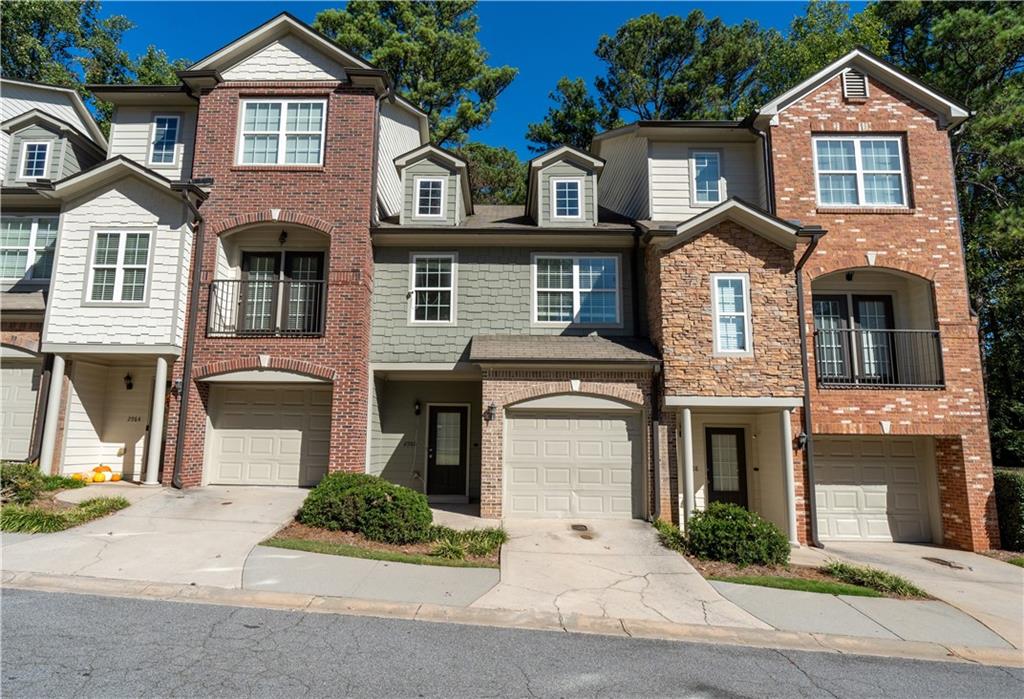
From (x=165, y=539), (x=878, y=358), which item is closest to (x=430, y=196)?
(x=165, y=539)

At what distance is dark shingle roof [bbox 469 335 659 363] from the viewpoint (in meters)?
11.4

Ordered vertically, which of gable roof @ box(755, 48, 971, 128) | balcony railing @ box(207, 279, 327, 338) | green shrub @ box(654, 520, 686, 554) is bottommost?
green shrub @ box(654, 520, 686, 554)

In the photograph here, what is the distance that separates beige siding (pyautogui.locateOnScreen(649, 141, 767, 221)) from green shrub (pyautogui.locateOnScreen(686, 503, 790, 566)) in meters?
7.78

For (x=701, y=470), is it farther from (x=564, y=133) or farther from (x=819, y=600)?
(x=564, y=133)

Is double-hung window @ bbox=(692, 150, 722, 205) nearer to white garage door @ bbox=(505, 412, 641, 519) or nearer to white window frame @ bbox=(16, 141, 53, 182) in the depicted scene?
white garage door @ bbox=(505, 412, 641, 519)

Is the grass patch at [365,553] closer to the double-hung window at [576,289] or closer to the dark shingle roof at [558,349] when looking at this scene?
the dark shingle roof at [558,349]

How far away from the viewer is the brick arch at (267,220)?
490 inches

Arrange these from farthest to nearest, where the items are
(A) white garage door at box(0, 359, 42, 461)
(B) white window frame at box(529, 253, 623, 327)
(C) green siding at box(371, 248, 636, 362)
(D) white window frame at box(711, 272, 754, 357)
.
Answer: (B) white window frame at box(529, 253, 623, 327), (C) green siding at box(371, 248, 636, 362), (A) white garage door at box(0, 359, 42, 461), (D) white window frame at box(711, 272, 754, 357)

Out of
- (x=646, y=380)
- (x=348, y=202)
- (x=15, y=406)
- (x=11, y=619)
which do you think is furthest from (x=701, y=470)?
(x=15, y=406)

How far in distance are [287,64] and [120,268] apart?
6270 mm

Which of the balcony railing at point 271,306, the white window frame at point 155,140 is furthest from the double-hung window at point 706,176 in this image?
the white window frame at point 155,140

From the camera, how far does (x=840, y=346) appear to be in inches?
497

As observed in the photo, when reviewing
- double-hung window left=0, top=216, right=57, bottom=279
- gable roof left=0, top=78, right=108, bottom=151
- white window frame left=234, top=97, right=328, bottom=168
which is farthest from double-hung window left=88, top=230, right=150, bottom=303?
gable roof left=0, top=78, right=108, bottom=151

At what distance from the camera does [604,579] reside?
26.0 feet
